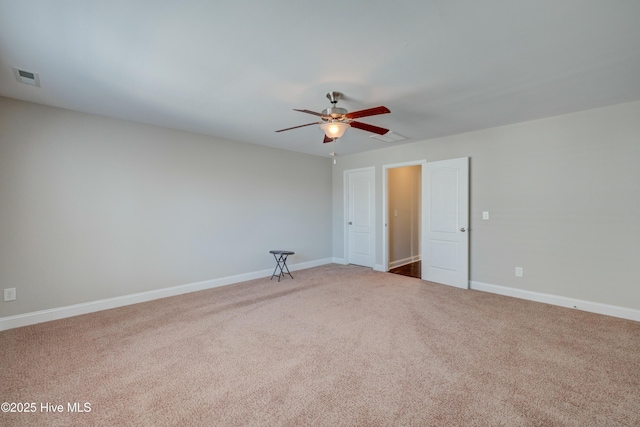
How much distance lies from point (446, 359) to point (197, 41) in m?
3.27

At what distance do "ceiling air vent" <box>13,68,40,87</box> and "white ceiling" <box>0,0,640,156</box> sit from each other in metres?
0.05

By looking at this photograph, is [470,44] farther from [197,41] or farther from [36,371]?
[36,371]

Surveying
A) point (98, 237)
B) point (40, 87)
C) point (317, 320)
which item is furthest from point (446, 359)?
point (40, 87)

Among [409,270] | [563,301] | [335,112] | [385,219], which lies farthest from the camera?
[409,270]

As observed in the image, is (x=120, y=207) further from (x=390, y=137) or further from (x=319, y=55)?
(x=390, y=137)

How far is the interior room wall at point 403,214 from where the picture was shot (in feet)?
19.7

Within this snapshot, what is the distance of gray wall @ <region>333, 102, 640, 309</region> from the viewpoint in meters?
3.22

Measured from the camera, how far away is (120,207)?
Answer: 146 inches

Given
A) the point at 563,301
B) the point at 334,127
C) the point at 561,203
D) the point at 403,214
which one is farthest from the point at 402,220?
the point at 334,127

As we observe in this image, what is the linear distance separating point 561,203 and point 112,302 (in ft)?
20.2

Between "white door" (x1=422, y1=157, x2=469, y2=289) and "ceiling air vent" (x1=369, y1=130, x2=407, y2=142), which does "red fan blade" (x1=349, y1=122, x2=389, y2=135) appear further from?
"white door" (x1=422, y1=157, x2=469, y2=289)

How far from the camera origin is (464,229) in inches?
175

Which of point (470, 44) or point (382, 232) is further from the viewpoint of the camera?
point (382, 232)

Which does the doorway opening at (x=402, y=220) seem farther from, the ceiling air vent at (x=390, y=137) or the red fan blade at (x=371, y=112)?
the red fan blade at (x=371, y=112)
